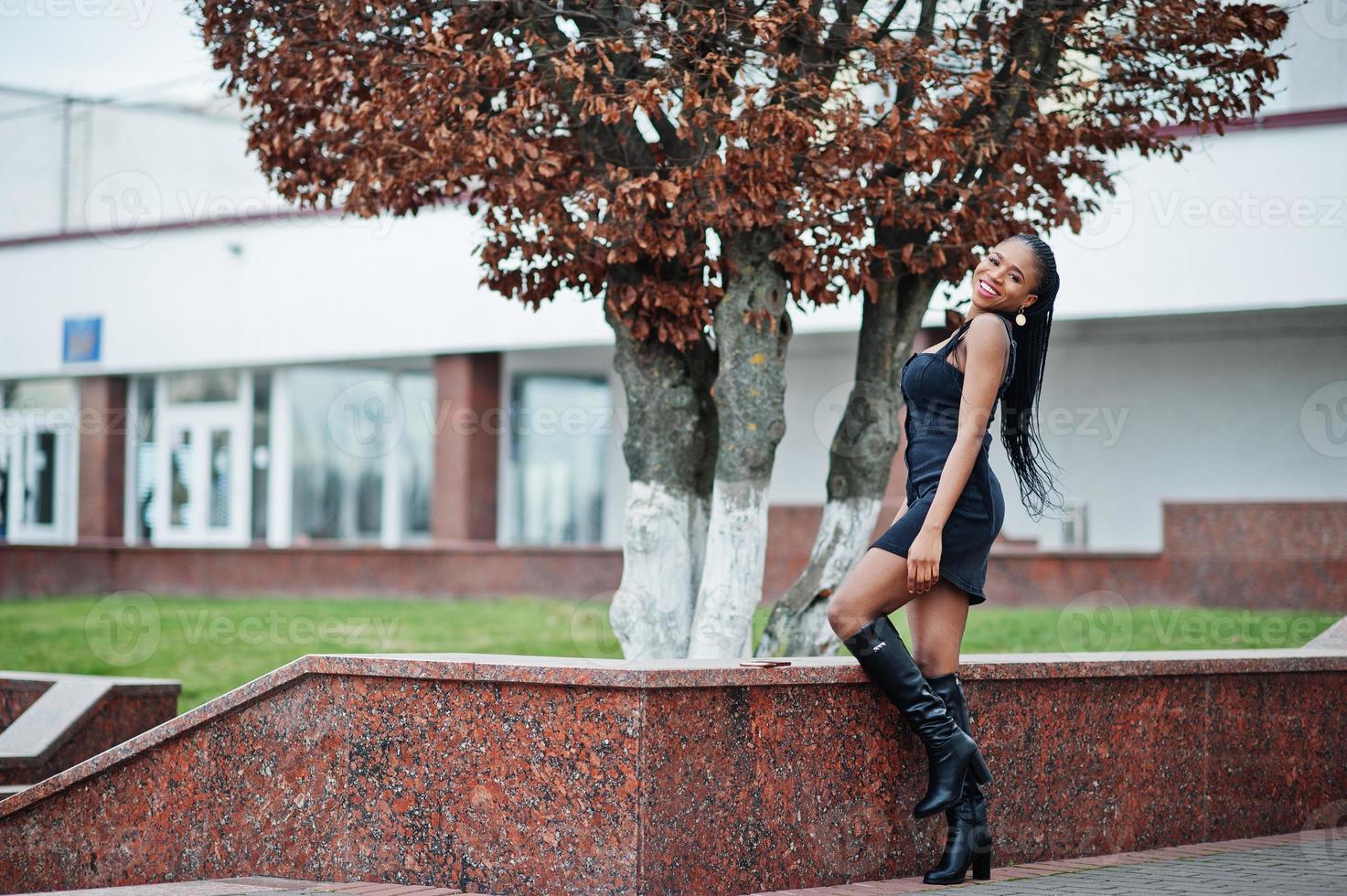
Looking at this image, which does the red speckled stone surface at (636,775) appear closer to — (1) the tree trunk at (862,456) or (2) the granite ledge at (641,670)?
(2) the granite ledge at (641,670)

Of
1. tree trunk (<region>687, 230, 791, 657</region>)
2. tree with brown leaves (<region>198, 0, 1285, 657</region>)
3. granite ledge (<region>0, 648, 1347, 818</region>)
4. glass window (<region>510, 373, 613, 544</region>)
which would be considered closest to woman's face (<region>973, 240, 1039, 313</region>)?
granite ledge (<region>0, 648, 1347, 818</region>)

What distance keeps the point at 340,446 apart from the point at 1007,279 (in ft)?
73.9

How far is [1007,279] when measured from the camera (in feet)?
18.5

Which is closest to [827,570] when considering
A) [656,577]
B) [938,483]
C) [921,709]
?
[656,577]

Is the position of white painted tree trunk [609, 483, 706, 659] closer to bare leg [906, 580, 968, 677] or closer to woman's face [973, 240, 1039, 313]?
bare leg [906, 580, 968, 677]

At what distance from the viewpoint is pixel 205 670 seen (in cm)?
1425

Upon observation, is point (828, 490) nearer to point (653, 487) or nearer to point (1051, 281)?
point (653, 487)

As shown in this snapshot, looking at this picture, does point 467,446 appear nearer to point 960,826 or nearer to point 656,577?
point 656,577

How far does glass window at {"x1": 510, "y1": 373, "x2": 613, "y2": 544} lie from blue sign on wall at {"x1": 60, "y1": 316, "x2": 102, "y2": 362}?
6.58 meters

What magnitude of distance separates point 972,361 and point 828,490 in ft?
15.0

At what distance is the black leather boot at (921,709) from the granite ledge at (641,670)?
206 mm

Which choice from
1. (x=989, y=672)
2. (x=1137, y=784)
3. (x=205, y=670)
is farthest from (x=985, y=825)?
(x=205, y=670)

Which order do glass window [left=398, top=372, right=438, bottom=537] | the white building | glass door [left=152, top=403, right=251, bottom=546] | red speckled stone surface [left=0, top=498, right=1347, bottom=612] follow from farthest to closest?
glass window [left=398, top=372, right=438, bottom=537] < glass door [left=152, top=403, right=251, bottom=546] < the white building < red speckled stone surface [left=0, top=498, right=1347, bottom=612]

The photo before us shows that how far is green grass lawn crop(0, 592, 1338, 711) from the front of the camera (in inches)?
555
